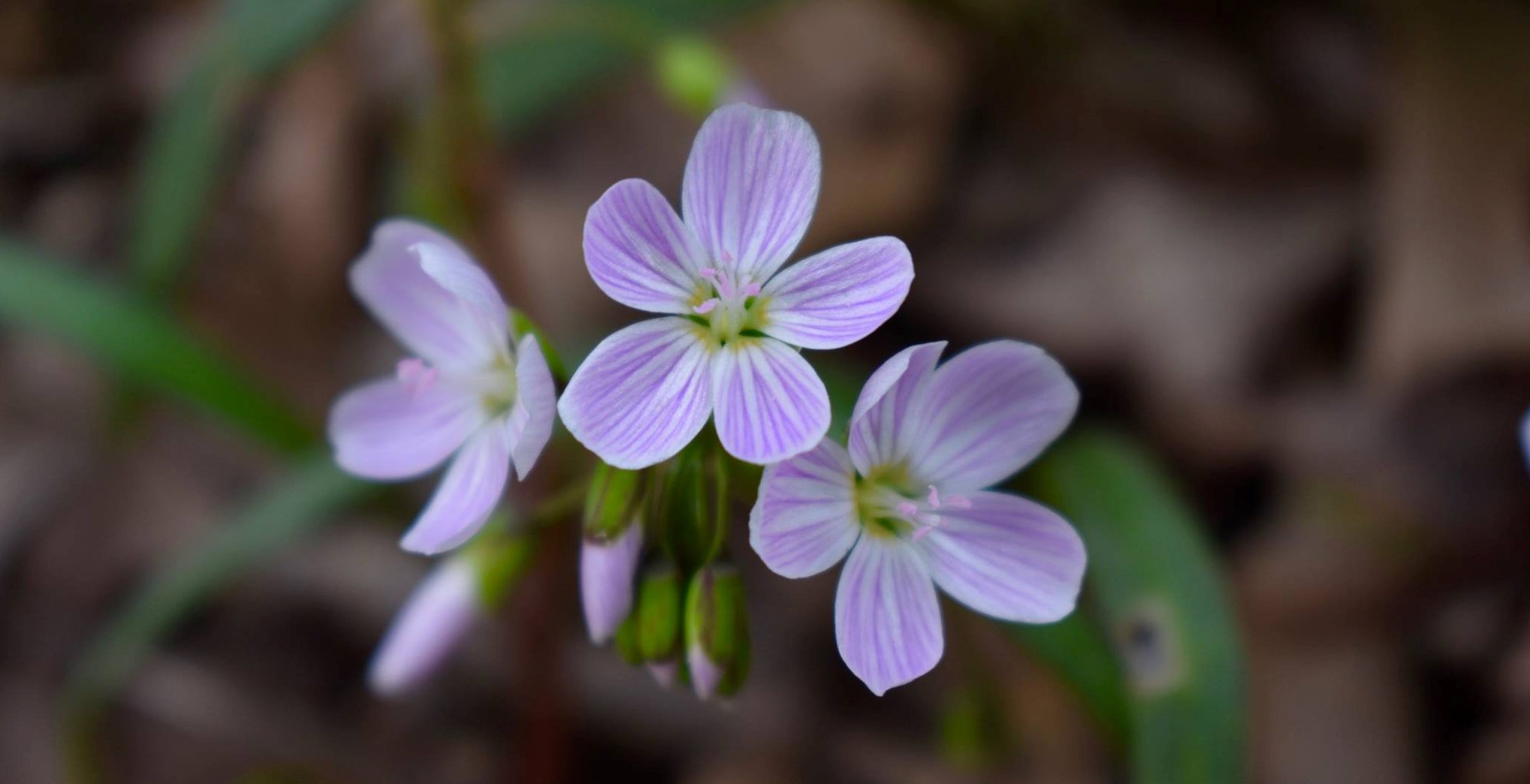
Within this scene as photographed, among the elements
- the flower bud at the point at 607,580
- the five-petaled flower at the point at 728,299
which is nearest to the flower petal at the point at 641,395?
the five-petaled flower at the point at 728,299

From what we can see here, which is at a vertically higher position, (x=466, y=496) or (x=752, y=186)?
(x=752, y=186)

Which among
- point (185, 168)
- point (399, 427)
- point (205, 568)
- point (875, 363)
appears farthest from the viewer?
point (875, 363)

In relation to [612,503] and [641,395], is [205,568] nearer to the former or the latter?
[612,503]

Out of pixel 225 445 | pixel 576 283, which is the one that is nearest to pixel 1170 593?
pixel 576 283

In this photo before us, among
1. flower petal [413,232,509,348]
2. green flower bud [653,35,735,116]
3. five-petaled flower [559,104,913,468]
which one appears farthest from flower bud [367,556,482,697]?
green flower bud [653,35,735,116]

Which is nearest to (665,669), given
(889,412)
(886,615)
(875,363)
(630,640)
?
(630,640)

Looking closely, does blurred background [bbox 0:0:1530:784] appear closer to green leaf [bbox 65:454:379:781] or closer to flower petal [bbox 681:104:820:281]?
green leaf [bbox 65:454:379:781]

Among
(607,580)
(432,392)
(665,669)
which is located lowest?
(665,669)

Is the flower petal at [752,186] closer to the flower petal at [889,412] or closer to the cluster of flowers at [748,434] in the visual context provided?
the cluster of flowers at [748,434]
